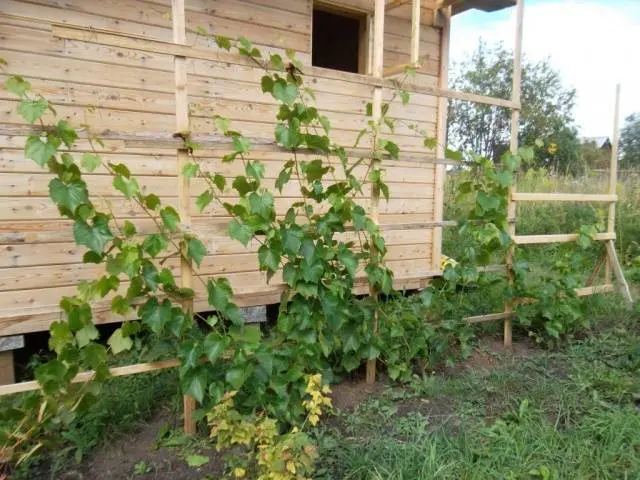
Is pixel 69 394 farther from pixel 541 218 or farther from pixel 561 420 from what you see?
pixel 541 218

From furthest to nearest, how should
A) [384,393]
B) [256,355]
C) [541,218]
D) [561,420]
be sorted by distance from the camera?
[541,218], [384,393], [561,420], [256,355]

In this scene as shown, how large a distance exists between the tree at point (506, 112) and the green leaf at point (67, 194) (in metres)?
15.7

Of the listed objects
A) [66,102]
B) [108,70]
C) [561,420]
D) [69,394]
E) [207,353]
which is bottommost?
[561,420]

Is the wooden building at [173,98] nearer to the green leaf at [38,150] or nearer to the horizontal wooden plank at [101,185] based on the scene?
the horizontal wooden plank at [101,185]

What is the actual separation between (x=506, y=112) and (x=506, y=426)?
15865 mm

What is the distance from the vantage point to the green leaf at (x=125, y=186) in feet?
6.43

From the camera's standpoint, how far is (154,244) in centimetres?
207

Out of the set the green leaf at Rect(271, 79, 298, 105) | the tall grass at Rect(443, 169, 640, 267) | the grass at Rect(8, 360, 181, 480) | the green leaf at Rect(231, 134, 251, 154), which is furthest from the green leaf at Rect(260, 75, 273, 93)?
the tall grass at Rect(443, 169, 640, 267)

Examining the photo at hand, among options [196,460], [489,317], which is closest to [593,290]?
[489,317]

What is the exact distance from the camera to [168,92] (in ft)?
11.7

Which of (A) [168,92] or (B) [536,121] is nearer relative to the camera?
(A) [168,92]

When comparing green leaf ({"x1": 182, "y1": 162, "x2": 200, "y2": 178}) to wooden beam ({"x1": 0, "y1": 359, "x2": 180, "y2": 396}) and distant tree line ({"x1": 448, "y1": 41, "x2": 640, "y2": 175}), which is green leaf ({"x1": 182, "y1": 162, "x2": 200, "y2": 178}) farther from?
distant tree line ({"x1": 448, "y1": 41, "x2": 640, "y2": 175})

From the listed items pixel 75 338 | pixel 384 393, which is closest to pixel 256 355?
pixel 75 338

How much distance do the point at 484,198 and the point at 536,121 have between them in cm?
1676
